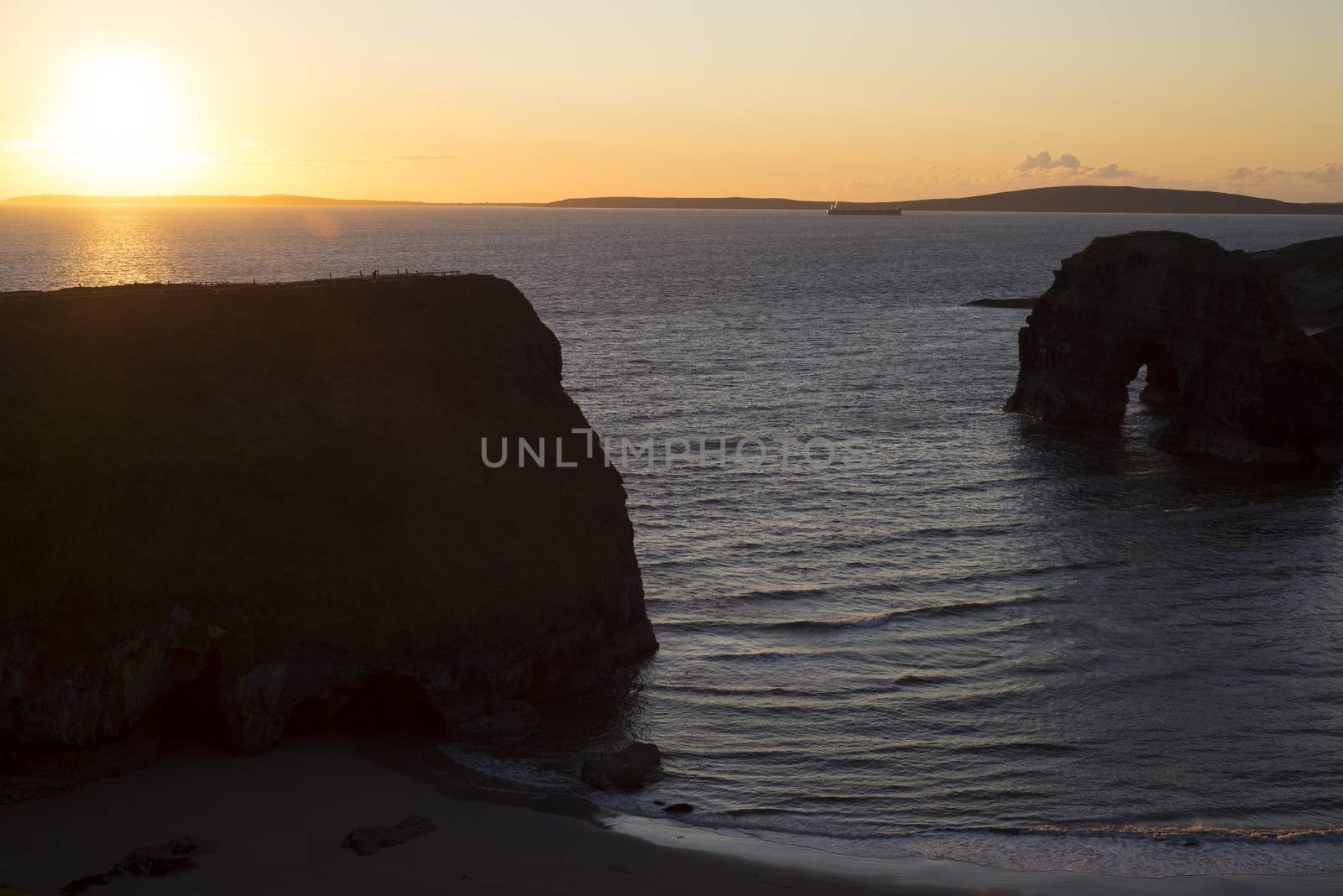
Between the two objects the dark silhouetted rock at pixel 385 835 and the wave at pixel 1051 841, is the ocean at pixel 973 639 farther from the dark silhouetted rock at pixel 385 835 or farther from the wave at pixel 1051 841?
the dark silhouetted rock at pixel 385 835

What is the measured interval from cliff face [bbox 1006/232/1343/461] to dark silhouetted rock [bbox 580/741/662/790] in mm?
49169

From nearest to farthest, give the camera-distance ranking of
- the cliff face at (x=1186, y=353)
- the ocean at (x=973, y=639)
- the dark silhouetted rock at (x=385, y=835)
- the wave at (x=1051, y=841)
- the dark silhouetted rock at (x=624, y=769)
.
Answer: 1. the dark silhouetted rock at (x=385, y=835)
2. the wave at (x=1051, y=841)
3. the ocean at (x=973, y=639)
4. the dark silhouetted rock at (x=624, y=769)
5. the cliff face at (x=1186, y=353)

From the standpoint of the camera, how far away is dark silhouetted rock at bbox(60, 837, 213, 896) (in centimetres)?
2259

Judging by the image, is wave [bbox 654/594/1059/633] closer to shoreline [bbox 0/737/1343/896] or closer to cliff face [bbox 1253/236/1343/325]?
shoreline [bbox 0/737/1343/896]

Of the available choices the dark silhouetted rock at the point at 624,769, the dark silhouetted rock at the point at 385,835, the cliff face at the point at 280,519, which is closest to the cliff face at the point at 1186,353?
the cliff face at the point at 280,519

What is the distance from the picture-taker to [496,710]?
3148cm

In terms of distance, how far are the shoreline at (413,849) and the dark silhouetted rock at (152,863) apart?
0.24 metres

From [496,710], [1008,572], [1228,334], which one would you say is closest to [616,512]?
[496,710]

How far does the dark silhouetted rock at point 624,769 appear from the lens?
2869 cm

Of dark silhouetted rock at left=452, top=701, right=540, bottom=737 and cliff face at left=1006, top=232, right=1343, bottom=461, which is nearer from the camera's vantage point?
dark silhouetted rock at left=452, top=701, right=540, bottom=737

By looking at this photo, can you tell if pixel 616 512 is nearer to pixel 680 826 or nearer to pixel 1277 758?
pixel 680 826

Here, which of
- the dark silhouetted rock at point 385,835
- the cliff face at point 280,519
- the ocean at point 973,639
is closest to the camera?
the dark silhouetted rock at point 385,835

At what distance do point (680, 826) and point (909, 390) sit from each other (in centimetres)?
5979

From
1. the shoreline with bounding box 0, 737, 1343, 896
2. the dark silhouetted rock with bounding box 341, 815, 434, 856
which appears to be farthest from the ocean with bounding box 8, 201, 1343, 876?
the dark silhouetted rock with bounding box 341, 815, 434, 856
